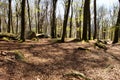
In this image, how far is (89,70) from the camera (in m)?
9.21

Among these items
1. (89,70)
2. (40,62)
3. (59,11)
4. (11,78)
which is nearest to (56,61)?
(40,62)

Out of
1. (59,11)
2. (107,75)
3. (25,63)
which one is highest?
(59,11)

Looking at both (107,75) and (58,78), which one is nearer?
(58,78)

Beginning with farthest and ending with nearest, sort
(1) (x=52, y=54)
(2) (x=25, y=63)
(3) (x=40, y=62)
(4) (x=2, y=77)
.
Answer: (1) (x=52, y=54) < (3) (x=40, y=62) < (2) (x=25, y=63) < (4) (x=2, y=77)

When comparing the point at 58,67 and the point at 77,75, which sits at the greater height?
the point at 58,67

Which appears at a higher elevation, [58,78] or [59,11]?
[59,11]

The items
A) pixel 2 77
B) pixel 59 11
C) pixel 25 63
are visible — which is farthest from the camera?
pixel 59 11

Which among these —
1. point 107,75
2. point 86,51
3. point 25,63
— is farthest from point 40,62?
point 86,51

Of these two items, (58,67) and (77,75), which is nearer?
(77,75)

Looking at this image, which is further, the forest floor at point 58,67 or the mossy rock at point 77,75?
the mossy rock at point 77,75

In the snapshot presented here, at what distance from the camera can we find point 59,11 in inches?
2393

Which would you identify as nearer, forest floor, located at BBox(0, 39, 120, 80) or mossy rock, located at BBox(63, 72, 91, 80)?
forest floor, located at BBox(0, 39, 120, 80)

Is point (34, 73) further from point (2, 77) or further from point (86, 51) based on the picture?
point (86, 51)

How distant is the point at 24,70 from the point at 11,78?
3.30ft
